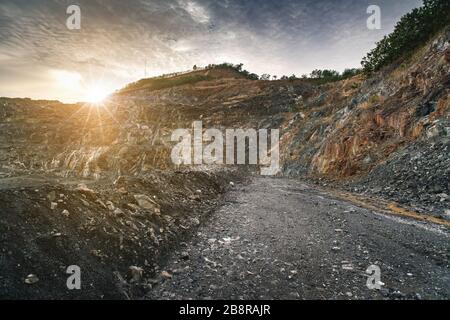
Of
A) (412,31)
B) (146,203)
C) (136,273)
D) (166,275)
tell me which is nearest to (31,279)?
(136,273)

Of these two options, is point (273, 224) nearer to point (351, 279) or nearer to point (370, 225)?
point (370, 225)

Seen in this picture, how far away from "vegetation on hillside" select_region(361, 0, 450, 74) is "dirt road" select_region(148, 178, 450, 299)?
59.0ft

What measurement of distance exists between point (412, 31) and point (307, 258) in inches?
898

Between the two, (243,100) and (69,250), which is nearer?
(69,250)

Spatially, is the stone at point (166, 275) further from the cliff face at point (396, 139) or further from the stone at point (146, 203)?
the cliff face at point (396, 139)

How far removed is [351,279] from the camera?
526 centimetres

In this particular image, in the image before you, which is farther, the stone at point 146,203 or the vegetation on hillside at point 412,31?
the vegetation on hillside at point 412,31

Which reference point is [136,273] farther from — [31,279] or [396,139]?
[396,139]

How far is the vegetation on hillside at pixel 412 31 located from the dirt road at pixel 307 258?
18.0m

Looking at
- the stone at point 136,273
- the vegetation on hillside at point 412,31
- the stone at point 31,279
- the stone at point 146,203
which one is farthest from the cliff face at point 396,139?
the stone at point 31,279

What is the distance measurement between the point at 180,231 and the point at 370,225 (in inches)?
215

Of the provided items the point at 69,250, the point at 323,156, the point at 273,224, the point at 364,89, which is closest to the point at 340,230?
the point at 273,224

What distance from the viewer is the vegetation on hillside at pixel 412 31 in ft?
65.1

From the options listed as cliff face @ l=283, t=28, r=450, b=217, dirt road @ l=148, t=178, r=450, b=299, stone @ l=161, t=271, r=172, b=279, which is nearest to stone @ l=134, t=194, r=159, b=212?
dirt road @ l=148, t=178, r=450, b=299
